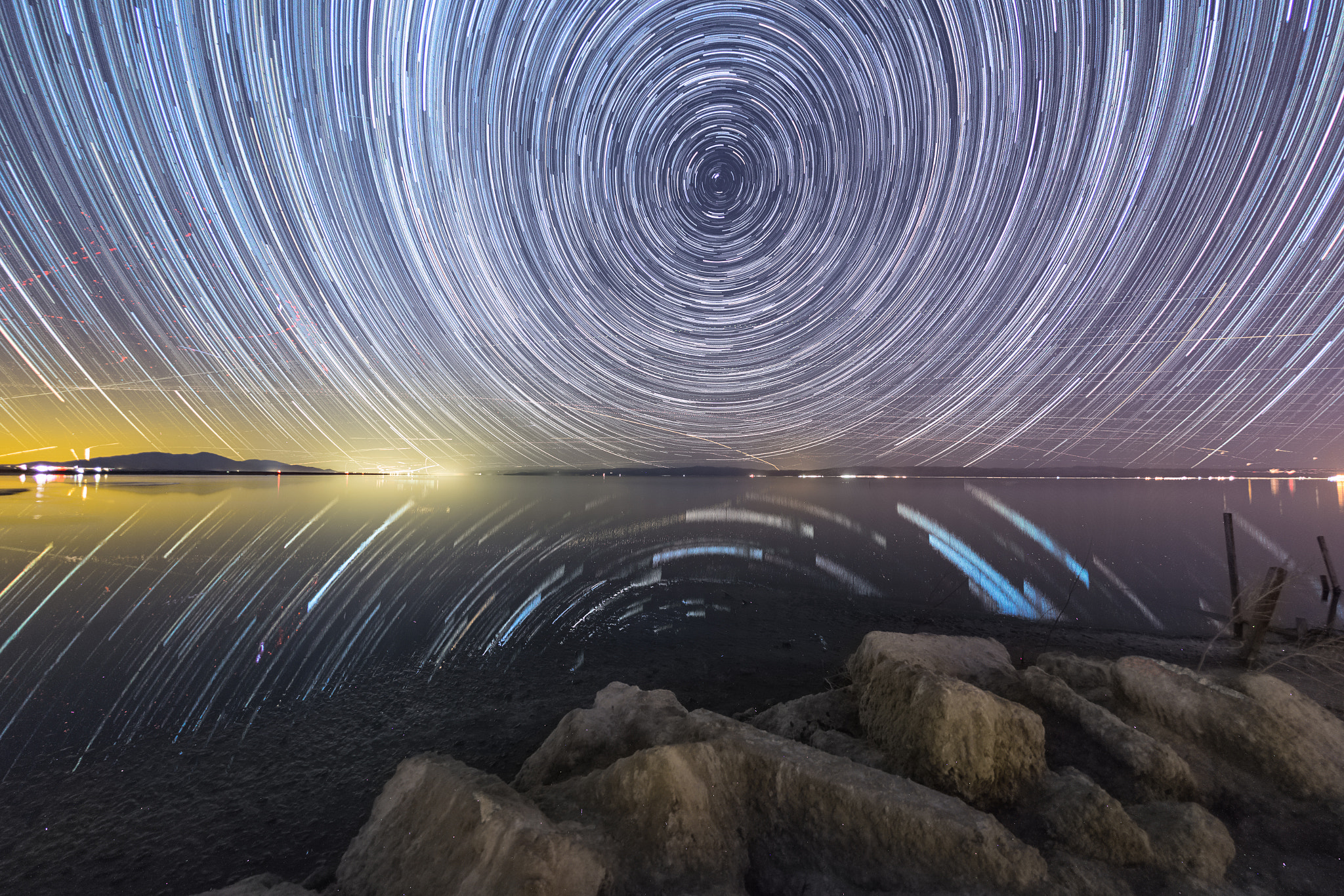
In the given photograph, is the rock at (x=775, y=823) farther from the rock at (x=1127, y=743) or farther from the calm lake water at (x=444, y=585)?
the calm lake water at (x=444, y=585)

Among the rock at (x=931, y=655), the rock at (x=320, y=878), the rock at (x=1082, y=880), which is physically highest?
the rock at (x=931, y=655)

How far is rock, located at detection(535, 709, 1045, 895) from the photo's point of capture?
3621 mm

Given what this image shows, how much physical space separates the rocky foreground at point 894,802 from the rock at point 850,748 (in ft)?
0.10

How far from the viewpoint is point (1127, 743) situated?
492 centimetres

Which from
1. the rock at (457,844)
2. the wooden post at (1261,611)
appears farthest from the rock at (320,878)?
the wooden post at (1261,611)

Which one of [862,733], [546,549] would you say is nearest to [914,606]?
[862,733]

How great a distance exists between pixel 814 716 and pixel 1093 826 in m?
3.29

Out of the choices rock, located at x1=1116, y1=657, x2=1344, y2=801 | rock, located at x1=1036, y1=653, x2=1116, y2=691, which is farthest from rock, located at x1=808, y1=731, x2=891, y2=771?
rock, located at x1=1116, y1=657, x2=1344, y2=801

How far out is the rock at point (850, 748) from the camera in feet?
17.3

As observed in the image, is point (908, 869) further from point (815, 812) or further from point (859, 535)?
point (859, 535)

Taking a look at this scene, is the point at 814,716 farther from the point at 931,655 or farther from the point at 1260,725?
the point at 1260,725

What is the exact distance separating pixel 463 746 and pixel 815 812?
5423 mm

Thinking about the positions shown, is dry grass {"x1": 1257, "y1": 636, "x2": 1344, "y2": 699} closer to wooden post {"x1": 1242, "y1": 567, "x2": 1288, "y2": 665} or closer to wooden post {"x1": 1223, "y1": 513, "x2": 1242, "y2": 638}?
wooden post {"x1": 1242, "y1": 567, "x2": 1288, "y2": 665}

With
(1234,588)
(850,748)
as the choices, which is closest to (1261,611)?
(1234,588)
